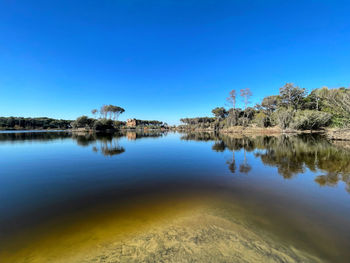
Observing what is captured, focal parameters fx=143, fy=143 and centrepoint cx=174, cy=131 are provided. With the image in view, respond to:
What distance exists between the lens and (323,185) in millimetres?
5688

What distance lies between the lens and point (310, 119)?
Answer: 121 ft

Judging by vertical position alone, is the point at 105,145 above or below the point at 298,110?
below

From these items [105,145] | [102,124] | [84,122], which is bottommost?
[105,145]

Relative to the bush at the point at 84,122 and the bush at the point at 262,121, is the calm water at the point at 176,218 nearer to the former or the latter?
the bush at the point at 262,121

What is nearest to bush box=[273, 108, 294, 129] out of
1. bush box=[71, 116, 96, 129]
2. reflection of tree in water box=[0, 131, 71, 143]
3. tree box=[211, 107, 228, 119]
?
tree box=[211, 107, 228, 119]

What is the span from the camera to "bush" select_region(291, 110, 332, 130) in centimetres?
3578

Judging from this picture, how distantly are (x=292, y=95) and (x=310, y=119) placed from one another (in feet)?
48.7

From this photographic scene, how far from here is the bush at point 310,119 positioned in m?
35.8

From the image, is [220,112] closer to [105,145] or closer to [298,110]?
[298,110]

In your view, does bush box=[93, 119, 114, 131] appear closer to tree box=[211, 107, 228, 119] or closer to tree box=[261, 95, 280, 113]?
tree box=[211, 107, 228, 119]

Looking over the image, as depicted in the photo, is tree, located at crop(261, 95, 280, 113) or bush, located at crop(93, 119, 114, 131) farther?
bush, located at crop(93, 119, 114, 131)

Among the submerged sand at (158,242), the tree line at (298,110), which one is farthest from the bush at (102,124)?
the submerged sand at (158,242)

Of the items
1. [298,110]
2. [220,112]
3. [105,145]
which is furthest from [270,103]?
[105,145]

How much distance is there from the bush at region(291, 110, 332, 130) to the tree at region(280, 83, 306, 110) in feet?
37.2
